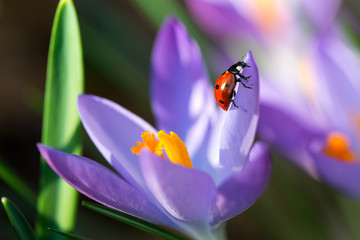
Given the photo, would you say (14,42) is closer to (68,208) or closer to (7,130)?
(7,130)

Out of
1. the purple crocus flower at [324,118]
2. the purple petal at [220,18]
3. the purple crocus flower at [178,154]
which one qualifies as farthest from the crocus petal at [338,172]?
the purple petal at [220,18]

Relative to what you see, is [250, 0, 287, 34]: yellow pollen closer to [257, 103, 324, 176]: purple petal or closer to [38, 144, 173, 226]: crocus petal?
[257, 103, 324, 176]: purple petal

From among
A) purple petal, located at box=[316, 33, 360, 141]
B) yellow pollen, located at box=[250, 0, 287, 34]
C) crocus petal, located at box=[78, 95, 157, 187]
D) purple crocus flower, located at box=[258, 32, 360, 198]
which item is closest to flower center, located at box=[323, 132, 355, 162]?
purple crocus flower, located at box=[258, 32, 360, 198]

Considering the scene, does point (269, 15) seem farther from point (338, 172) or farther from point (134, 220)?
point (134, 220)

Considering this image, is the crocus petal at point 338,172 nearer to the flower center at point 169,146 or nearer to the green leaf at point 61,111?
the flower center at point 169,146

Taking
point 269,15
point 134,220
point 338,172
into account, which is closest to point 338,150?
point 338,172
